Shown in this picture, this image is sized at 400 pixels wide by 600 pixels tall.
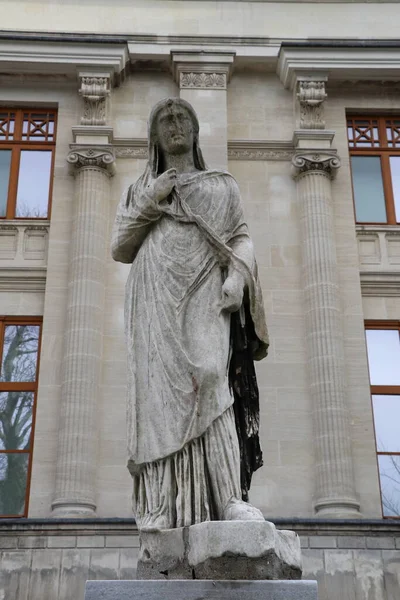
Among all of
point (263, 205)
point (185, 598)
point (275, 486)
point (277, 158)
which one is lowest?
point (185, 598)

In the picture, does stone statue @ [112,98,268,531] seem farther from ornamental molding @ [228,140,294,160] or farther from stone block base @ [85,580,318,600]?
ornamental molding @ [228,140,294,160]

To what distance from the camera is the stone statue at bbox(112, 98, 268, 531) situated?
4758 millimetres

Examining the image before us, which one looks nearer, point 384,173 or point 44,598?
point 44,598

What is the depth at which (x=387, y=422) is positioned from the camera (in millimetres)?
17391

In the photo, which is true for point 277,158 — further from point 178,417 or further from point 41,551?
point 178,417

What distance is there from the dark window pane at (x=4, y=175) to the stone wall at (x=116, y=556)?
7.43 m

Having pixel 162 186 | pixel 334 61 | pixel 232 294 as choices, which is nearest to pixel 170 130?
pixel 162 186

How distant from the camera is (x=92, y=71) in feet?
63.4

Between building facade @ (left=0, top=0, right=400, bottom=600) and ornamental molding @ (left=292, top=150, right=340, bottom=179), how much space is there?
0.04 m

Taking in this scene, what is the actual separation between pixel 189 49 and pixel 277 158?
314 cm

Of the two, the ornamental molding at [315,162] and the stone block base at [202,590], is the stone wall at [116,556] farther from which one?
the stone block base at [202,590]

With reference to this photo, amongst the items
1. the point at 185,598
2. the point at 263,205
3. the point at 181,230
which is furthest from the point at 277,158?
the point at 185,598

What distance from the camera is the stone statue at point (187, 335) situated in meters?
4.76

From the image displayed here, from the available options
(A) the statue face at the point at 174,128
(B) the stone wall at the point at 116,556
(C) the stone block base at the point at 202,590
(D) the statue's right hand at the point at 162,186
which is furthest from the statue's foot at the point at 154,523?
(B) the stone wall at the point at 116,556
